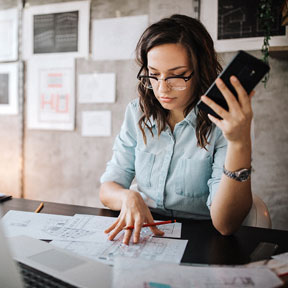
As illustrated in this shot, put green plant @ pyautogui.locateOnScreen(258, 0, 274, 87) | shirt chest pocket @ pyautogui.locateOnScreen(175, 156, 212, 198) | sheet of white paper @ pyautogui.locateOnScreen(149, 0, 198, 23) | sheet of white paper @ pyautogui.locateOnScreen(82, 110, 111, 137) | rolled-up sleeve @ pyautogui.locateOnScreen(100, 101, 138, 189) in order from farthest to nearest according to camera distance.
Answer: sheet of white paper @ pyautogui.locateOnScreen(82, 110, 111, 137) → sheet of white paper @ pyautogui.locateOnScreen(149, 0, 198, 23) → green plant @ pyautogui.locateOnScreen(258, 0, 274, 87) → rolled-up sleeve @ pyautogui.locateOnScreen(100, 101, 138, 189) → shirt chest pocket @ pyautogui.locateOnScreen(175, 156, 212, 198)

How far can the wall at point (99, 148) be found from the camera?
213 centimetres

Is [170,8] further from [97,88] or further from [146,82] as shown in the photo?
[146,82]

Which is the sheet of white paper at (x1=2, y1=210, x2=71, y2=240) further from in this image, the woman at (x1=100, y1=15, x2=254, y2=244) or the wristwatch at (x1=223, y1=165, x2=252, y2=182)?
the wristwatch at (x1=223, y1=165, x2=252, y2=182)

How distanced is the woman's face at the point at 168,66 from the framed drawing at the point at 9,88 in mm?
2033

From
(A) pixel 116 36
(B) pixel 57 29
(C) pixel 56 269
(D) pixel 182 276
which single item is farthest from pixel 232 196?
(B) pixel 57 29

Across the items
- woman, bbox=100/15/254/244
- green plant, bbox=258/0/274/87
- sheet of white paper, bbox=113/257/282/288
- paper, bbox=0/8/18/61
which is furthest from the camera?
paper, bbox=0/8/18/61

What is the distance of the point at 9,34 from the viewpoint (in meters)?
2.85

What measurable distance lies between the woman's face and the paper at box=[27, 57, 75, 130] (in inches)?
64.2

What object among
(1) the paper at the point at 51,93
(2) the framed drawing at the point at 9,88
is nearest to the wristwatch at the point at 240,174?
(1) the paper at the point at 51,93

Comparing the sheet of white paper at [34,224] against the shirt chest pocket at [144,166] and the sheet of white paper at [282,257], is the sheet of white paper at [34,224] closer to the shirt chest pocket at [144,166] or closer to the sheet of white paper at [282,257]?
the shirt chest pocket at [144,166]

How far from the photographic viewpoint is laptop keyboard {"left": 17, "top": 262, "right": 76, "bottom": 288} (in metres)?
0.62

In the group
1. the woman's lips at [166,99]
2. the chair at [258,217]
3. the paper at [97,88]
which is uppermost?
the paper at [97,88]

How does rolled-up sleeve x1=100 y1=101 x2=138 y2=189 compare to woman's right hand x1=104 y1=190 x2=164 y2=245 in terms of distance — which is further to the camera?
rolled-up sleeve x1=100 y1=101 x2=138 y2=189

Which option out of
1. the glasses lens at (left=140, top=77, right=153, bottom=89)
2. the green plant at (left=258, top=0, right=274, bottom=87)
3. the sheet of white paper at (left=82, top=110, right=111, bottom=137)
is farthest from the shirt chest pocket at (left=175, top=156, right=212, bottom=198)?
the sheet of white paper at (left=82, top=110, right=111, bottom=137)
